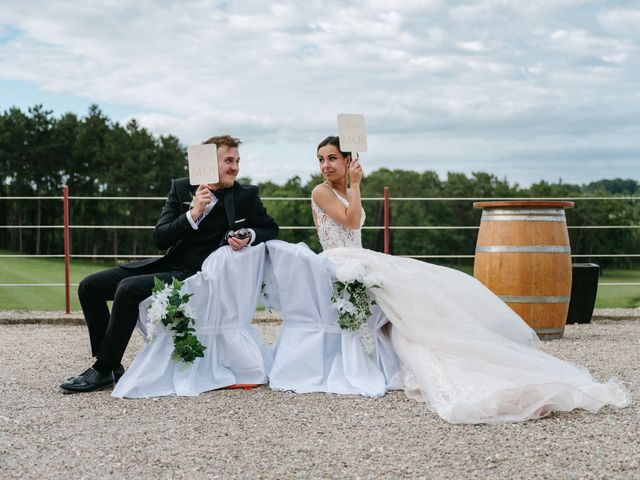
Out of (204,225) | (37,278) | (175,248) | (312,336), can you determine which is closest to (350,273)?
(312,336)

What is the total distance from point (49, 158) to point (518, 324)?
3043 centimetres

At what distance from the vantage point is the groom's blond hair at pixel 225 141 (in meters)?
3.79

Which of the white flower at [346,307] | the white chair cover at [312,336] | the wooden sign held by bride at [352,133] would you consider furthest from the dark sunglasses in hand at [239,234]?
the wooden sign held by bride at [352,133]

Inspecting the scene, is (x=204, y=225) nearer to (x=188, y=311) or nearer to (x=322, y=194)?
(x=188, y=311)

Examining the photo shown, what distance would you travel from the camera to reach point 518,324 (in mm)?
3781

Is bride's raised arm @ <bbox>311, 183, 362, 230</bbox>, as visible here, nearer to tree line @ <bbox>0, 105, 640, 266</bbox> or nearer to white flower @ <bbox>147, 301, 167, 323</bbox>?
white flower @ <bbox>147, 301, 167, 323</bbox>

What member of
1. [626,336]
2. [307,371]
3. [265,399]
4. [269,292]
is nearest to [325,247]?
[269,292]

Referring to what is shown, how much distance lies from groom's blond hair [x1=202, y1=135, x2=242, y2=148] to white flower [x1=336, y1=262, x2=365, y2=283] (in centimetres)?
82

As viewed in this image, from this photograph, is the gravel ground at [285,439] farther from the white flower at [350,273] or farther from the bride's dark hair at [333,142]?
the bride's dark hair at [333,142]

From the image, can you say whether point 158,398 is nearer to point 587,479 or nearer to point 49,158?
point 587,479

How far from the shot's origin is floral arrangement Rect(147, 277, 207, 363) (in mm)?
3500

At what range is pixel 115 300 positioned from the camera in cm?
353

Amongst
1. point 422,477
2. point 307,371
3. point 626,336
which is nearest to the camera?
point 422,477

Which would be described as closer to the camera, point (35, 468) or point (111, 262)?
point (35, 468)
